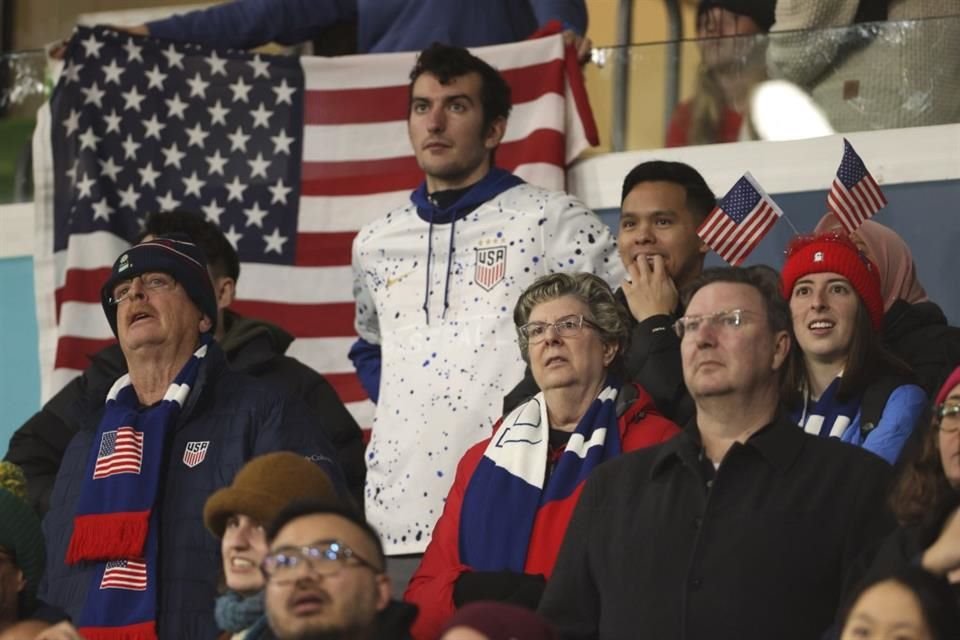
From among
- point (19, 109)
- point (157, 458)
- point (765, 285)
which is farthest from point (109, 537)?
point (19, 109)

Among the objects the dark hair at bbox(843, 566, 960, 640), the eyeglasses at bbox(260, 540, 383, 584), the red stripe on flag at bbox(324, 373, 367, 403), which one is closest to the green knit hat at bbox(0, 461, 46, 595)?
the eyeglasses at bbox(260, 540, 383, 584)

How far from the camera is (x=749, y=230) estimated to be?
661cm

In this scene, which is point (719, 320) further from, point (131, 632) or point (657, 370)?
point (131, 632)

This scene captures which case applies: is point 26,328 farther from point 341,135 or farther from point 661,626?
point 661,626

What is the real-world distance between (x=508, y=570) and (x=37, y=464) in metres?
2.12

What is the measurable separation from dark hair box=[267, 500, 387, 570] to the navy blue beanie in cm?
164

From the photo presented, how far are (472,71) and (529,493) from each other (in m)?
2.01

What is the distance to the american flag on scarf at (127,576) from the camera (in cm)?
556

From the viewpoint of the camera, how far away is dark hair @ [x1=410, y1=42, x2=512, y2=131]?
7.00 meters

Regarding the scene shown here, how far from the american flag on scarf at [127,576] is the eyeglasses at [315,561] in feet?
4.42

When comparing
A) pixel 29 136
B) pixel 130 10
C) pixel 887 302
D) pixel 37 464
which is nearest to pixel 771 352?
pixel 887 302

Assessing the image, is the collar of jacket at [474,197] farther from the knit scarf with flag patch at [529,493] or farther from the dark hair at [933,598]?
the dark hair at [933,598]

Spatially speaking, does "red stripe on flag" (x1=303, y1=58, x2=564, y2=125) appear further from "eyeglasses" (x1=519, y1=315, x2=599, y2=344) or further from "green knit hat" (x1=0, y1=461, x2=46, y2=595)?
"green knit hat" (x1=0, y1=461, x2=46, y2=595)

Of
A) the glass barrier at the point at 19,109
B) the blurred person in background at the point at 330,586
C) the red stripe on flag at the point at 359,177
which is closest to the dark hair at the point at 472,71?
the red stripe on flag at the point at 359,177
